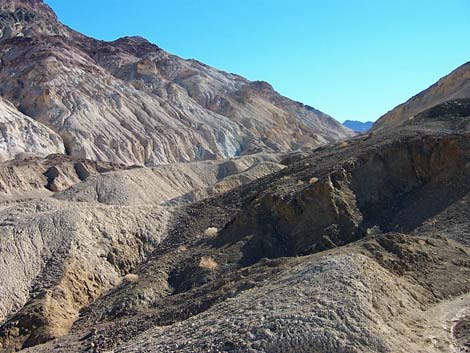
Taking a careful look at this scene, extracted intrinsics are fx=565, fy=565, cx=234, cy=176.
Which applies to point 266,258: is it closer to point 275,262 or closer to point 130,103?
point 275,262

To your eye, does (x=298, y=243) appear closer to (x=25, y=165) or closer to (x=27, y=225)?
(x=27, y=225)

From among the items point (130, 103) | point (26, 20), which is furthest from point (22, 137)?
point (26, 20)

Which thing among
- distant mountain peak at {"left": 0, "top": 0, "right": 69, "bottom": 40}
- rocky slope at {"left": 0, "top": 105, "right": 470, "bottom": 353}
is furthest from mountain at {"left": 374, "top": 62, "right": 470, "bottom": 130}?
distant mountain peak at {"left": 0, "top": 0, "right": 69, "bottom": 40}

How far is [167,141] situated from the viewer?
79.2 m

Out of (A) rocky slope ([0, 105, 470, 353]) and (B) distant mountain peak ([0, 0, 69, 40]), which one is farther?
(B) distant mountain peak ([0, 0, 69, 40])

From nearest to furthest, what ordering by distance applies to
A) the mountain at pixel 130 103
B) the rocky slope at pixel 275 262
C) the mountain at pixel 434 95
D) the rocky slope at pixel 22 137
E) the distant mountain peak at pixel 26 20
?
1. the rocky slope at pixel 275 262
2. the mountain at pixel 434 95
3. the rocky slope at pixel 22 137
4. the mountain at pixel 130 103
5. the distant mountain peak at pixel 26 20

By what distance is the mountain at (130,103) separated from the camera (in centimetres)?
7281

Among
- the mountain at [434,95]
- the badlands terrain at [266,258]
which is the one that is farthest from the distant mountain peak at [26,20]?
the mountain at [434,95]

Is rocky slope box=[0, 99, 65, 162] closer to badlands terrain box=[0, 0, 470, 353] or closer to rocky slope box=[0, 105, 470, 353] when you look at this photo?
badlands terrain box=[0, 0, 470, 353]

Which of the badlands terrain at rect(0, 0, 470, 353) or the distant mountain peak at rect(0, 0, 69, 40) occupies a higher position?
the distant mountain peak at rect(0, 0, 69, 40)

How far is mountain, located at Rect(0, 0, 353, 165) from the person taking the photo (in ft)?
239

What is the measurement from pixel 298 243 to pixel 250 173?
21968 millimetres

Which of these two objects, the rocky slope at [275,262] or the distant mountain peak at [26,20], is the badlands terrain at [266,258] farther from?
the distant mountain peak at [26,20]

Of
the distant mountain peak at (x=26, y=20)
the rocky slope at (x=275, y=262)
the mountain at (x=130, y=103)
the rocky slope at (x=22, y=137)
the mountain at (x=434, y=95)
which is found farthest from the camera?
the distant mountain peak at (x=26, y=20)
